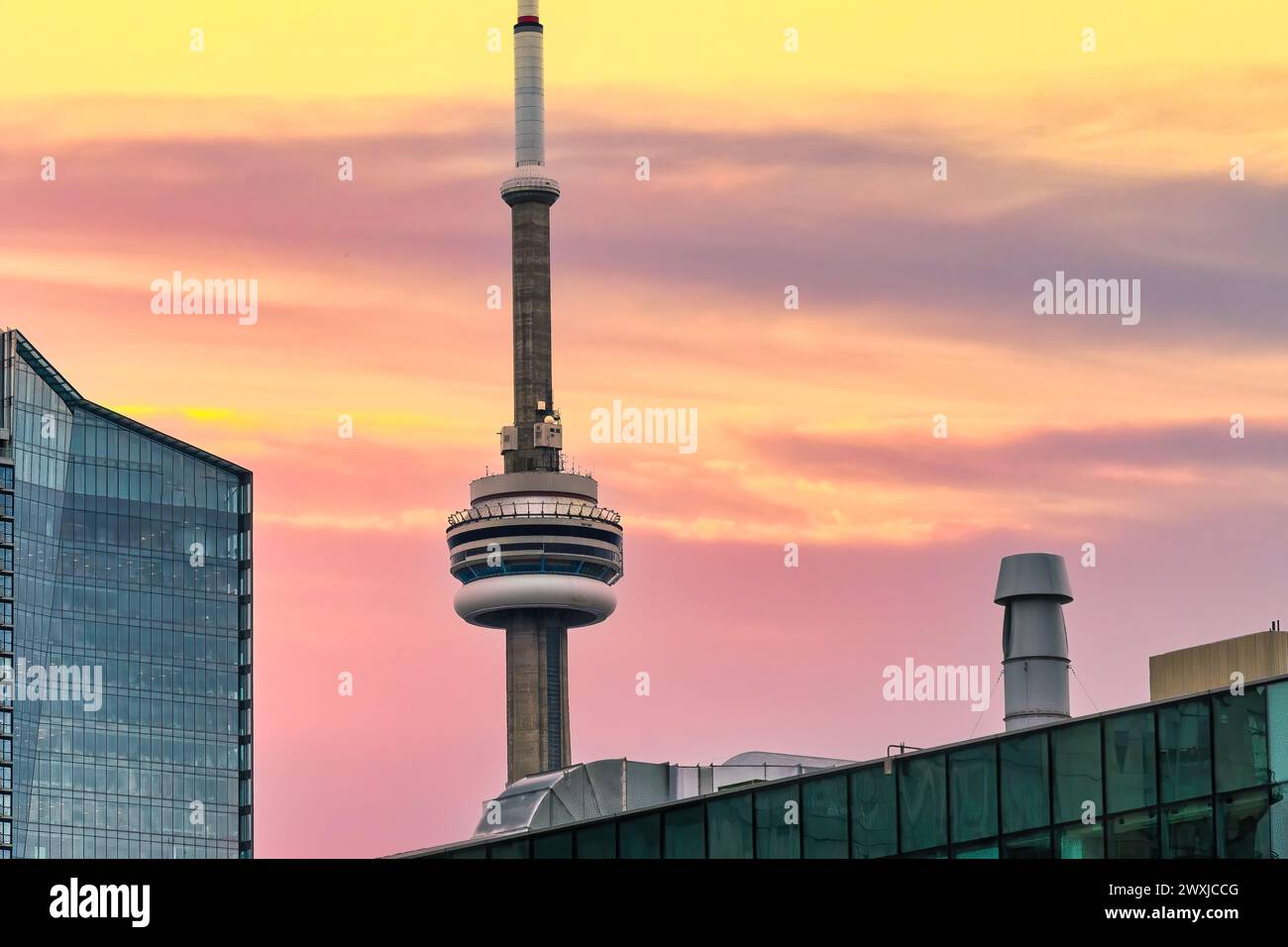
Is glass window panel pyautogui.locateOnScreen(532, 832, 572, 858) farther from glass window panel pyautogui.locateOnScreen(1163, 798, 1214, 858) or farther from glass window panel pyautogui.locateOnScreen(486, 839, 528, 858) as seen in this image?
glass window panel pyautogui.locateOnScreen(1163, 798, 1214, 858)

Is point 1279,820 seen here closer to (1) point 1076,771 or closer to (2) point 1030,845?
(1) point 1076,771

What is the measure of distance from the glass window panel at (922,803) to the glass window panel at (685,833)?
5879 mm

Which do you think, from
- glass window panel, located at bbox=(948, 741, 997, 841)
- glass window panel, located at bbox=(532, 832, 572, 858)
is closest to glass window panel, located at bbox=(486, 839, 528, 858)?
glass window panel, located at bbox=(532, 832, 572, 858)

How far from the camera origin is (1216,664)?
92812 mm

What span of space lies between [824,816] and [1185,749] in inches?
417

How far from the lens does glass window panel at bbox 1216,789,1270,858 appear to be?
74.5 metres

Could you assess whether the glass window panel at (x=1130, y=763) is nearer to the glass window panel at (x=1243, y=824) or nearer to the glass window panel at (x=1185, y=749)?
the glass window panel at (x=1185, y=749)

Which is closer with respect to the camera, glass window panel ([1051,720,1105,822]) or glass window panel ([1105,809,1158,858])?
glass window panel ([1105,809,1158,858])

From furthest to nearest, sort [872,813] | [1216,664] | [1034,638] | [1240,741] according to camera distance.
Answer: [1034,638]
[1216,664]
[872,813]
[1240,741]

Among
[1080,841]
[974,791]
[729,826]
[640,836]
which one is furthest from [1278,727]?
[640,836]

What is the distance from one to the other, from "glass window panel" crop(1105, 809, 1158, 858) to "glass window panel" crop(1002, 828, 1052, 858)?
178cm

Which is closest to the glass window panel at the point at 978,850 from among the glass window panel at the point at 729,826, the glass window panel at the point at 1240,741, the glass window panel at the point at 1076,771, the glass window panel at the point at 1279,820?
the glass window panel at the point at 1076,771
